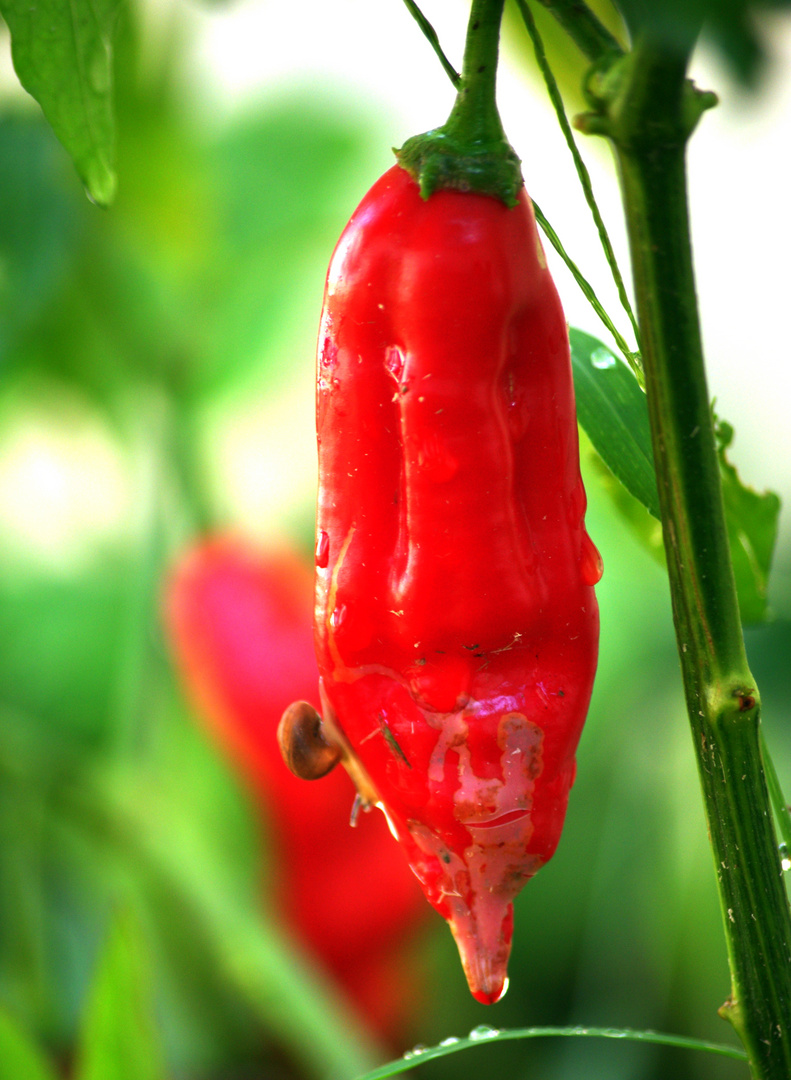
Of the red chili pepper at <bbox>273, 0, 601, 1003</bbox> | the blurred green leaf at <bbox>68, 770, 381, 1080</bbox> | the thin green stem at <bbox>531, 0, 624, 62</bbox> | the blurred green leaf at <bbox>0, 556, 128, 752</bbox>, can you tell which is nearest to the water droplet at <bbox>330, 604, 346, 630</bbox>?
the red chili pepper at <bbox>273, 0, 601, 1003</bbox>

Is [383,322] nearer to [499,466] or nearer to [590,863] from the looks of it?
[499,466]

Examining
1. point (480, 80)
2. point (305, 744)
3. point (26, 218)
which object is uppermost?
point (26, 218)

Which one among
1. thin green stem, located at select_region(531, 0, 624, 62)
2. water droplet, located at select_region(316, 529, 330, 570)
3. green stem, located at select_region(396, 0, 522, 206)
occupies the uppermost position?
thin green stem, located at select_region(531, 0, 624, 62)

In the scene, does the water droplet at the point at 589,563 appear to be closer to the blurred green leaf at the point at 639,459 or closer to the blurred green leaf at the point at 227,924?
the blurred green leaf at the point at 639,459

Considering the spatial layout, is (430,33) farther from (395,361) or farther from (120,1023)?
(120,1023)

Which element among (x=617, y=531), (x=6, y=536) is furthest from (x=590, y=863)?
(x=6, y=536)

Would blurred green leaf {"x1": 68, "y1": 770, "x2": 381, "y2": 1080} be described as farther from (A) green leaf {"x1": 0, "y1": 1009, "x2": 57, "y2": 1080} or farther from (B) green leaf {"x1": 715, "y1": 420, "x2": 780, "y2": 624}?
(B) green leaf {"x1": 715, "y1": 420, "x2": 780, "y2": 624}

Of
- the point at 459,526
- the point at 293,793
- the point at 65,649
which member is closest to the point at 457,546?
the point at 459,526
